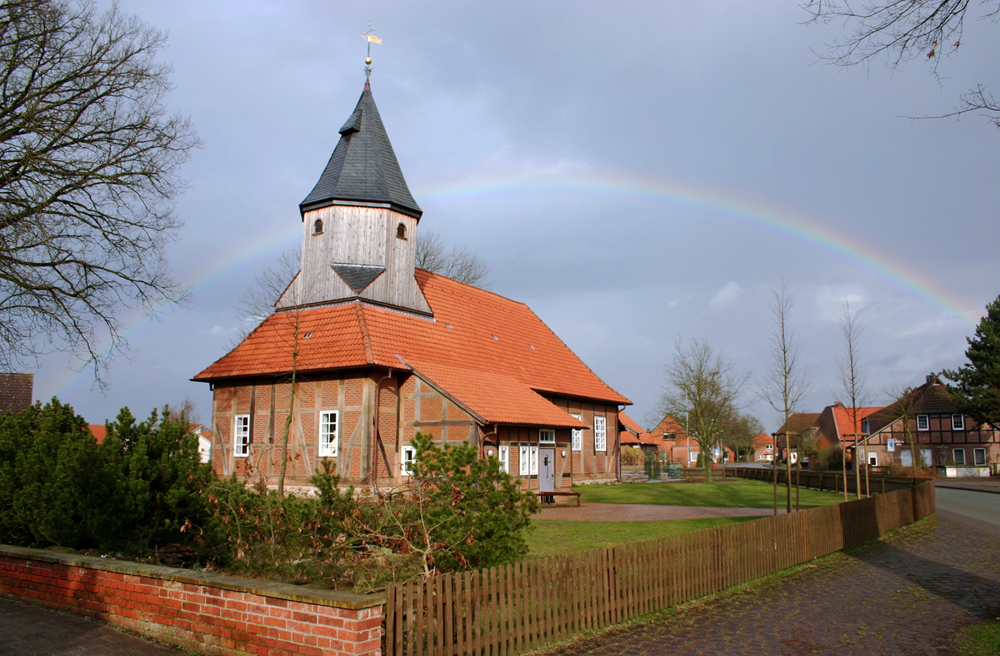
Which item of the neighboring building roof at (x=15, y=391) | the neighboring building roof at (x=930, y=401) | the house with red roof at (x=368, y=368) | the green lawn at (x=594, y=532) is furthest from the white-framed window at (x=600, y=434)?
the neighboring building roof at (x=15, y=391)

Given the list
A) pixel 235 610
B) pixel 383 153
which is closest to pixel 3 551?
pixel 235 610

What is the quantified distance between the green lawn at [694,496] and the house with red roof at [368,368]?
70.6 inches

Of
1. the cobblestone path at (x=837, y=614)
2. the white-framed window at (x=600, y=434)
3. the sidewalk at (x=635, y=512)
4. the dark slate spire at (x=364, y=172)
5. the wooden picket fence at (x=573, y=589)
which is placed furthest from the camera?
the white-framed window at (x=600, y=434)

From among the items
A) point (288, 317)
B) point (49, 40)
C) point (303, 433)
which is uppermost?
point (49, 40)

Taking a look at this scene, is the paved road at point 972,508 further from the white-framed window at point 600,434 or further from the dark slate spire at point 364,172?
the dark slate spire at point 364,172

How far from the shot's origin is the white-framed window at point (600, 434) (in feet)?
108

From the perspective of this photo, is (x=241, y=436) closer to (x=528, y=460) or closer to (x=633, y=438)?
(x=528, y=460)

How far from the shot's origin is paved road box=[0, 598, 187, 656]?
6570 mm

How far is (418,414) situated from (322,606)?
54.1ft

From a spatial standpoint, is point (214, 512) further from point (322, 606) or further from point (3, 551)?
point (322, 606)

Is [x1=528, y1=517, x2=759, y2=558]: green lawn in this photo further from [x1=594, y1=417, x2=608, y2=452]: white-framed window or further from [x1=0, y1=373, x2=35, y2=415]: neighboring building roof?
[x1=0, y1=373, x2=35, y2=415]: neighboring building roof

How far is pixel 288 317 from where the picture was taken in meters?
25.0

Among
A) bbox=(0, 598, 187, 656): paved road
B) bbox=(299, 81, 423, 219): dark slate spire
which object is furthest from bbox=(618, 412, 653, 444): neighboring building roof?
bbox=(0, 598, 187, 656): paved road

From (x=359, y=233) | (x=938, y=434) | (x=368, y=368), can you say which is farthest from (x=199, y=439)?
(x=938, y=434)
